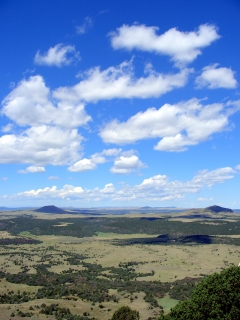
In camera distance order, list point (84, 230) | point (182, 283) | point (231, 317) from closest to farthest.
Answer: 1. point (231, 317)
2. point (182, 283)
3. point (84, 230)

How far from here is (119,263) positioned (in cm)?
9412

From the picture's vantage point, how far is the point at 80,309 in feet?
159

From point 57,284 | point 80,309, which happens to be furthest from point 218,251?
point 80,309

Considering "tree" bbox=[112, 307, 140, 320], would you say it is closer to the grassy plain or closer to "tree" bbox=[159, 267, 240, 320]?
the grassy plain

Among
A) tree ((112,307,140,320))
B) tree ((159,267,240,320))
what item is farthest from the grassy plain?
tree ((159,267,240,320))

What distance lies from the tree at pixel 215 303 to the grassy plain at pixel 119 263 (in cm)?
1962

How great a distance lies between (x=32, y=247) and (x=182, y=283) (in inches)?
2989

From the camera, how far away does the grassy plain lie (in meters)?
49.3

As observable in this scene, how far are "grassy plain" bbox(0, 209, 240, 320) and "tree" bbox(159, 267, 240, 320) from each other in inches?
772

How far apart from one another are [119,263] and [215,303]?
6996cm

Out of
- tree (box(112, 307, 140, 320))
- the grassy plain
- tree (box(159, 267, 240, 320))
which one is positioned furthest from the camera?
the grassy plain

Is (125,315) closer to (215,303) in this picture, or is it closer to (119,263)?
(215,303)

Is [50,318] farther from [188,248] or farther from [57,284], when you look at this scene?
[188,248]

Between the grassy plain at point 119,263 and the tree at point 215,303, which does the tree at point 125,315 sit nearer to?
the grassy plain at point 119,263
